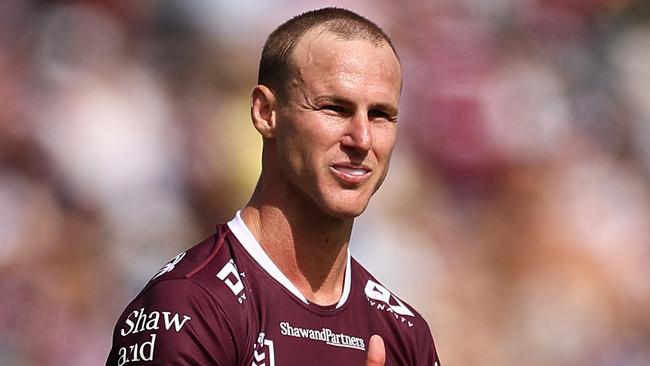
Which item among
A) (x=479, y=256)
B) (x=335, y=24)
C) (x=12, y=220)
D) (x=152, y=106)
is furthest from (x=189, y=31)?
(x=335, y=24)

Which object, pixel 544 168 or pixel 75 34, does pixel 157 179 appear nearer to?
pixel 75 34

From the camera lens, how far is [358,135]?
3389 millimetres

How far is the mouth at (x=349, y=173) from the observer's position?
11.2 feet

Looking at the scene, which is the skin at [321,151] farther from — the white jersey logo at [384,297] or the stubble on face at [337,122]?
the white jersey logo at [384,297]

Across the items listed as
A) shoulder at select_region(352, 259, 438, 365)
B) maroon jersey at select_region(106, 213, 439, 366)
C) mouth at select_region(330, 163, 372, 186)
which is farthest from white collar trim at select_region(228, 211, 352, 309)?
mouth at select_region(330, 163, 372, 186)

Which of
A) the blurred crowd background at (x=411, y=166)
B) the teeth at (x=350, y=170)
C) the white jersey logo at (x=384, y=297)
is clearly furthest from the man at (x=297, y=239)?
the blurred crowd background at (x=411, y=166)

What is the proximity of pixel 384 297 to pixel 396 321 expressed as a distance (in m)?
0.12

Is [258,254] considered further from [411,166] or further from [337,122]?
[411,166]

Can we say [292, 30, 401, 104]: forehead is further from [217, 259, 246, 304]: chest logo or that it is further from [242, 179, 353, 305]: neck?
[217, 259, 246, 304]: chest logo

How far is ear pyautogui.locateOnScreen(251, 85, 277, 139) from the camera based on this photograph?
3568 millimetres

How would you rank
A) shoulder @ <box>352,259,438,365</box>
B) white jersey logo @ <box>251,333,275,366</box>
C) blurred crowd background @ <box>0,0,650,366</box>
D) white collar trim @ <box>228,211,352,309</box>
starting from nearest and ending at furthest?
white jersey logo @ <box>251,333,275,366</box>, white collar trim @ <box>228,211,352,309</box>, shoulder @ <box>352,259,438,365</box>, blurred crowd background @ <box>0,0,650,366</box>

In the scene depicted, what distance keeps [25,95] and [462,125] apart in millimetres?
2989

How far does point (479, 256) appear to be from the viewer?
772 cm

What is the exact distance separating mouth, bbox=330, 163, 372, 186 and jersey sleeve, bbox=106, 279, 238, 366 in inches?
21.5
